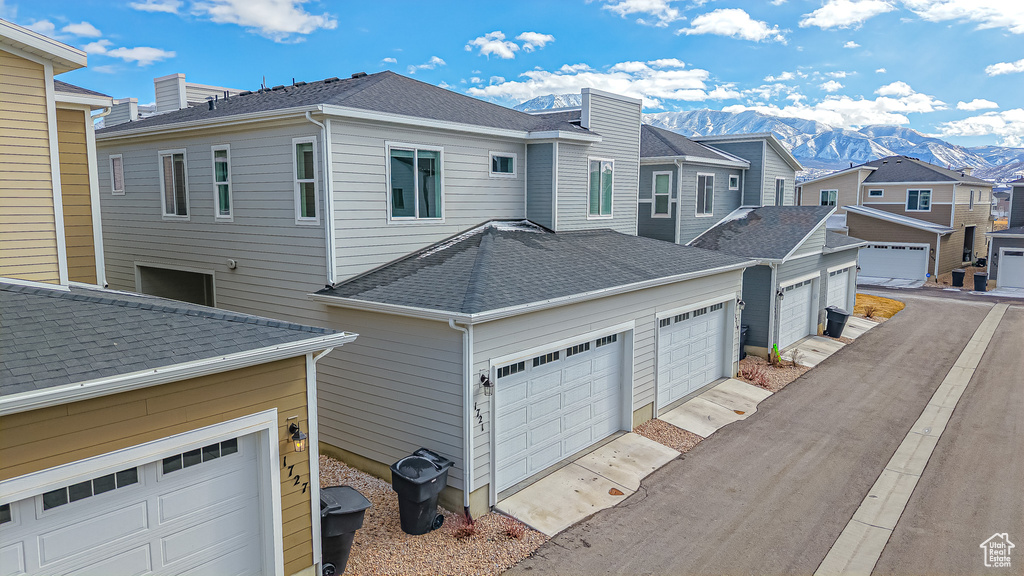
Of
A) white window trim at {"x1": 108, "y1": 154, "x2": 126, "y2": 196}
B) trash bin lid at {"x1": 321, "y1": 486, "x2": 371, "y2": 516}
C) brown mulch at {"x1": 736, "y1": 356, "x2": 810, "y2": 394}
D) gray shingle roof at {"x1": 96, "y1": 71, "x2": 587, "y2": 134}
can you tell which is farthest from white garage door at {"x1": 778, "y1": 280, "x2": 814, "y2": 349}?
white window trim at {"x1": 108, "y1": 154, "x2": 126, "y2": 196}

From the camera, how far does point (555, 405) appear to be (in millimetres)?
11562

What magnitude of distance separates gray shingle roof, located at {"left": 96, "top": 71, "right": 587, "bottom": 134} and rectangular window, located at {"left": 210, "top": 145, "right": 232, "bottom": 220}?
801 mm

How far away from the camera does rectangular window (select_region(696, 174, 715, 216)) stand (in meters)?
23.4

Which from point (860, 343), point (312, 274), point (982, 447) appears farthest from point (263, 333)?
point (860, 343)

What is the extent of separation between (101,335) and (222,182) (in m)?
7.86

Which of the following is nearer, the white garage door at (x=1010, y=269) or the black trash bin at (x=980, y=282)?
the black trash bin at (x=980, y=282)

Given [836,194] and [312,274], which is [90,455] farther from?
[836,194]

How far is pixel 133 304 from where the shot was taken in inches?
307

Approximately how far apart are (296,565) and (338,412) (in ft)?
14.0

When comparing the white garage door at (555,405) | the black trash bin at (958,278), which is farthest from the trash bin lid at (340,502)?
the black trash bin at (958,278)

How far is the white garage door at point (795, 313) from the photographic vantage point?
813 inches

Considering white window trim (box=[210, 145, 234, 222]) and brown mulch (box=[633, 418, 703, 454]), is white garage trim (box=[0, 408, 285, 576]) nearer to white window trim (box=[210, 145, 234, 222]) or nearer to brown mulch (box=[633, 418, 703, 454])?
white window trim (box=[210, 145, 234, 222])

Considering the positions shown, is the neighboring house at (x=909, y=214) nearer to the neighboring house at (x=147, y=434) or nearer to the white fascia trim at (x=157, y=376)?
the white fascia trim at (x=157, y=376)

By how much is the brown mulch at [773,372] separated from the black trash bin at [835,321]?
465 centimetres
